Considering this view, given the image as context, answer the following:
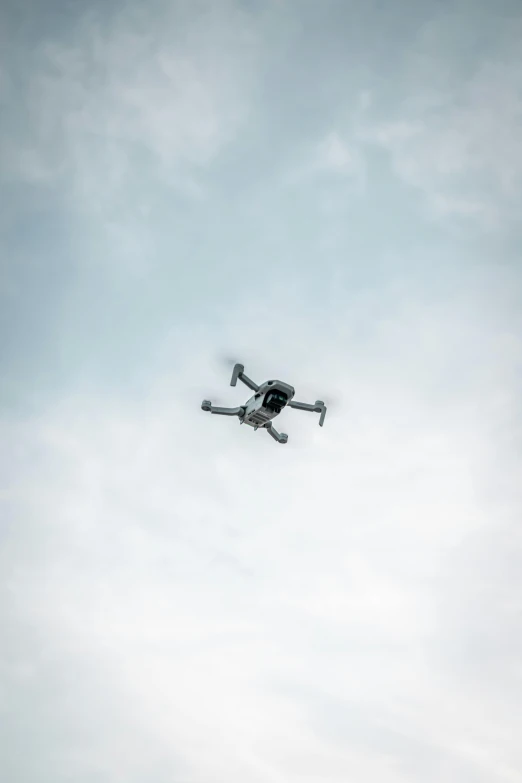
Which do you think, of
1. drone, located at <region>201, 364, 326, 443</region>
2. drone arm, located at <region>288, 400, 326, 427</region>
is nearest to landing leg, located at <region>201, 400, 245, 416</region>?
drone, located at <region>201, 364, 326, 443</region>

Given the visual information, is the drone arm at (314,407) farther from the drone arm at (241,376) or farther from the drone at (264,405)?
the drone arm at (241,376)

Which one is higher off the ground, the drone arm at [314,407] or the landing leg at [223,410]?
the drone arm at [314,407]

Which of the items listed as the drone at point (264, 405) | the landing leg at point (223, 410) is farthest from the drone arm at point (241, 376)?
the landing leg at point (223, 410)

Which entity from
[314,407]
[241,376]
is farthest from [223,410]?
[314,407]

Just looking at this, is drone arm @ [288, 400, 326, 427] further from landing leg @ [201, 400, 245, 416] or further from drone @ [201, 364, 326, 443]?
landing leg @ [201, 400, 245, 416]

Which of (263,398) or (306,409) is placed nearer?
(263,398)
